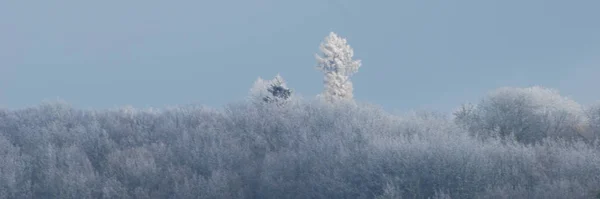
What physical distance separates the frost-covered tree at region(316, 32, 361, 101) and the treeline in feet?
31.8

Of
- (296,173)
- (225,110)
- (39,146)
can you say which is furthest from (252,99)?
(296,173)

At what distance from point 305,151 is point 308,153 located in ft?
0.65

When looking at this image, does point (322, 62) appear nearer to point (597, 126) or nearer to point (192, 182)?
point (597, 126)

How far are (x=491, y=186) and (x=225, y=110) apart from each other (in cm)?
1334

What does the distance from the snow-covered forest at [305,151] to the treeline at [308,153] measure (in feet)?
0.12

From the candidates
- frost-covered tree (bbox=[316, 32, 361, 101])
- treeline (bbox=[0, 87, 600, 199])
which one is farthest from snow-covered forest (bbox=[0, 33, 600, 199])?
frost-covered tree (bbox=[316, 32, 361, 101])

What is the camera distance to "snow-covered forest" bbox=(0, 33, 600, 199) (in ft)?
49.2

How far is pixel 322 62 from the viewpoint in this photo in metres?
36.2

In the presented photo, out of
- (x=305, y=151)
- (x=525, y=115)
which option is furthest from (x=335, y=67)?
(x=305, y=151)

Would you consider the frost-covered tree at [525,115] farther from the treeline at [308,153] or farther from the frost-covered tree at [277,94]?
the frost-covered tree at [277,94]

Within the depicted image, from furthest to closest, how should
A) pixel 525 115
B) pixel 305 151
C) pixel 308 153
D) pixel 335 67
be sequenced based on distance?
pixel 335 67
pixel 525 115
pixel 305 151
pixel 308 153

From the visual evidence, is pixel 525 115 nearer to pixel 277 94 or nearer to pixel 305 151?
pixel 277 94

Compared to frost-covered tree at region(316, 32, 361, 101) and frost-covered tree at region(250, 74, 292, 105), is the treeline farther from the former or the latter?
frost-covered tree at region(316, 32, 361, 101)

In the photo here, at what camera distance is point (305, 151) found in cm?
1778
